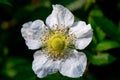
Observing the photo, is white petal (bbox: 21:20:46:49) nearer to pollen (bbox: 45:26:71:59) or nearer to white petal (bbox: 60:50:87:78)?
pollen (bbox: 45:26:71:59)

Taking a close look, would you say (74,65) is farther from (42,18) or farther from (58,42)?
(42,18)

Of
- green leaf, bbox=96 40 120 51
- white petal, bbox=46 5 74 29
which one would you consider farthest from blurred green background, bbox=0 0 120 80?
white petal, bbox=46 5 74 29

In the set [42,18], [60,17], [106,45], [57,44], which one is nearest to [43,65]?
[57,44]

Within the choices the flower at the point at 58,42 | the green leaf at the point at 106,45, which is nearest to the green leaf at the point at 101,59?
the green leaf at the point at 106,45

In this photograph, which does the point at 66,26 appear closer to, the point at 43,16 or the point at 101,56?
the point at 101,56

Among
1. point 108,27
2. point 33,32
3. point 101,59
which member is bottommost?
point 101,59

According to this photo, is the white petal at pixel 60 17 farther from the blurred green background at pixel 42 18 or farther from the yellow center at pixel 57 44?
the blurred green background at pixel 42 18

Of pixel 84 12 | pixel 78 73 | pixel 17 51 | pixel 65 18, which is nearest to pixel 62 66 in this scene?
pixel 78 73
